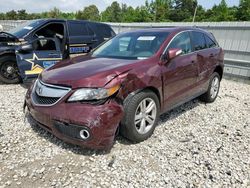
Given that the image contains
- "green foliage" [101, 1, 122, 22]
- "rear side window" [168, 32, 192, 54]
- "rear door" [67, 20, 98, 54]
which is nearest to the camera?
"rear side window" [168, 32, 192, 54]

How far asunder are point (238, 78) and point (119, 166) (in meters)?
6.78

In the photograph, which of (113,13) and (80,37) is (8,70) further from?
(113,13)

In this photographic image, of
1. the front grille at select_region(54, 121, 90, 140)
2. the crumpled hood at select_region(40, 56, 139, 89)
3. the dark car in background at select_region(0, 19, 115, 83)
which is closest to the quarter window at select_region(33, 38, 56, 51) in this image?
the dark car in background at select_region(0, 19, 115, 83)

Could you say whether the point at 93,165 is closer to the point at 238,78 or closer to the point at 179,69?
the point at 179,69

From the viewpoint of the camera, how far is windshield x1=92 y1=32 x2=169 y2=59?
3770 millimetres

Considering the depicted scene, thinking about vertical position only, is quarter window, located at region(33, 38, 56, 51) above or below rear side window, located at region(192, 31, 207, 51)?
below

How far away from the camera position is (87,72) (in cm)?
311

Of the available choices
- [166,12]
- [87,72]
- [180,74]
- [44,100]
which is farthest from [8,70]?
[166,12]

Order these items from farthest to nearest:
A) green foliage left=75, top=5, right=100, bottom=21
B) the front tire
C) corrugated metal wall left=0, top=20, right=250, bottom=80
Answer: green foliage left=75, top=5, right=100, bottom=21 < corrugated metal wall left=0, top=20, right=250, bottom=80 < the front tire

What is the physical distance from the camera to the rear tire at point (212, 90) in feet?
17.3

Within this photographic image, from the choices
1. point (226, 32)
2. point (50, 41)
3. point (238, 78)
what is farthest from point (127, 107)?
point (226, 32)

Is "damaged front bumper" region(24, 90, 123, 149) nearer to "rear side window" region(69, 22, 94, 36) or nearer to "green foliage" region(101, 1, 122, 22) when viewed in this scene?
"rear side window" region(69, 22, 94, 36)

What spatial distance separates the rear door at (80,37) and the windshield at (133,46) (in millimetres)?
2347

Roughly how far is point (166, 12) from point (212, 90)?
52.4 m
